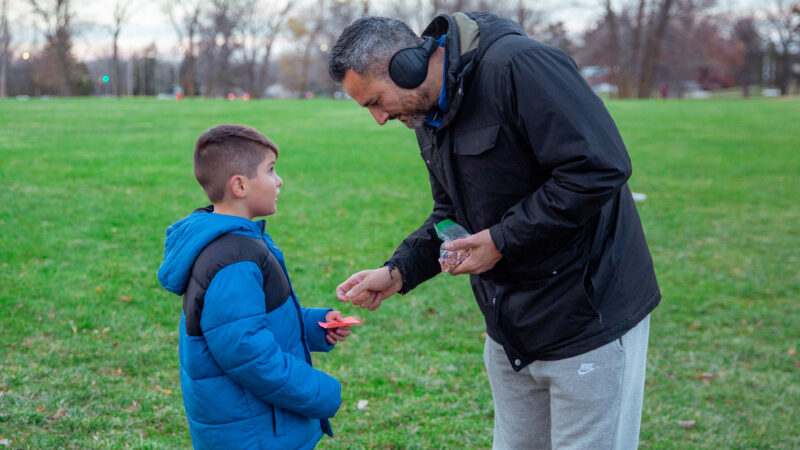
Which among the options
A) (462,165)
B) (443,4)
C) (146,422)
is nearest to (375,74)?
(462,165)

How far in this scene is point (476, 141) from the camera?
91.5 inches

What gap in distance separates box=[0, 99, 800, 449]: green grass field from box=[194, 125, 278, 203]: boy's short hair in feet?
6.77

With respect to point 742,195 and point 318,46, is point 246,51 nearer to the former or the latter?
point 318,46

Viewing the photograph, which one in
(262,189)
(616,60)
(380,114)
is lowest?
(262,189)

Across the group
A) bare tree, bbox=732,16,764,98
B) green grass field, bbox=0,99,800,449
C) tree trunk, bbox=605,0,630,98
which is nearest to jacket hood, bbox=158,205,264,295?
green grass field, bbox=0,99,800,449

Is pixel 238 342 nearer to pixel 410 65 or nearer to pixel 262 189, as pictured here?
pixel 262 189

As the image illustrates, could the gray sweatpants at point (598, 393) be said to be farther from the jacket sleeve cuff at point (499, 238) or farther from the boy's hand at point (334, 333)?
the boy's hand at point (334, 333)

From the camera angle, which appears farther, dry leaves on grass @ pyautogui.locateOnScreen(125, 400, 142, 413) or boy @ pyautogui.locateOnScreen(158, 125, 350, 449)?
dry leaves on grass @ pyautogui.locateOnScreen(125, 400, 142, 413)

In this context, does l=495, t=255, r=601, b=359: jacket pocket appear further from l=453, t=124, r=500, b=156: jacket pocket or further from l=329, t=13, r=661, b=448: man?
l=453, t=124, r=500, b=156: jacket pocket

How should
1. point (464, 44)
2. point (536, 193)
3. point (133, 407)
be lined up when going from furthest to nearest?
point (133, 407), point (464, 44), point (536, 193)

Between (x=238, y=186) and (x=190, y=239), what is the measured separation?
260mm

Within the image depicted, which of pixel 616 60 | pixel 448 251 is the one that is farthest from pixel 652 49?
pixel 448 251

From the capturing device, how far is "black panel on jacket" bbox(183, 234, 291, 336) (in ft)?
7.76

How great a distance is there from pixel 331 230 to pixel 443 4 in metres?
57.9
